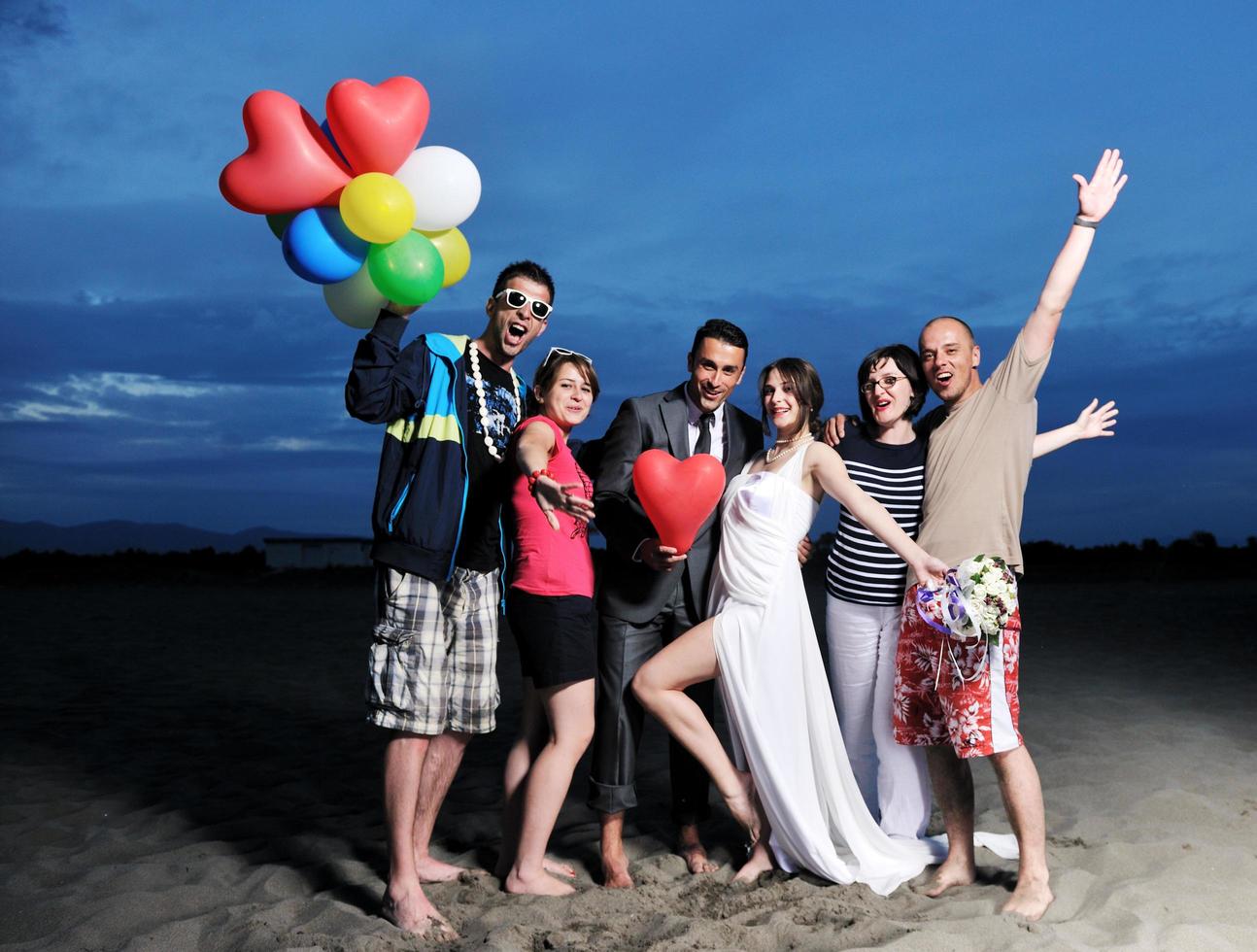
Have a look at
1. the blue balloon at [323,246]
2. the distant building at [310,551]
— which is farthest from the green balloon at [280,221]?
the distant building at [310,551]

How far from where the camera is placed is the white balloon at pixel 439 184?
316cm

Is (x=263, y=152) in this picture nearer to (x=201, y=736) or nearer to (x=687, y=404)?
(x=687, y=404)

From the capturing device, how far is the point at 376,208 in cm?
289

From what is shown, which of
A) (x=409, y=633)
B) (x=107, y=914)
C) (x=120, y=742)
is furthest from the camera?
(x=120, y=742)

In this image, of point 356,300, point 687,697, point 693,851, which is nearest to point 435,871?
point 693,851

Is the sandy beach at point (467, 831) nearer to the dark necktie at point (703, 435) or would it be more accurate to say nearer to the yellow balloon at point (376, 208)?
the dark necktie at point (703, 435)

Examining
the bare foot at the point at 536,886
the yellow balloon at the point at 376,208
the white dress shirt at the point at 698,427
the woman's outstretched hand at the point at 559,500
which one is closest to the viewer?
the woman's outstretched hand at the point at 559,500

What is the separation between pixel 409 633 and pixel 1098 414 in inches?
95.2

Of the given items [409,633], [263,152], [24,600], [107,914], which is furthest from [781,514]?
[24,600]

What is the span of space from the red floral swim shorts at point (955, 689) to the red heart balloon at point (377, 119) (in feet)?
7.03

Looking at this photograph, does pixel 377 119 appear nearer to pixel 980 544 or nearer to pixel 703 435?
pixel 703 435

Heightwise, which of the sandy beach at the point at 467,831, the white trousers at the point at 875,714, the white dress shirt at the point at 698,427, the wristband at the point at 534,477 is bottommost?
the sandy beach at the point at 467,831

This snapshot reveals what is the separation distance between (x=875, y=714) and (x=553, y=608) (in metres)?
1.17

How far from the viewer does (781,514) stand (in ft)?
10.7
